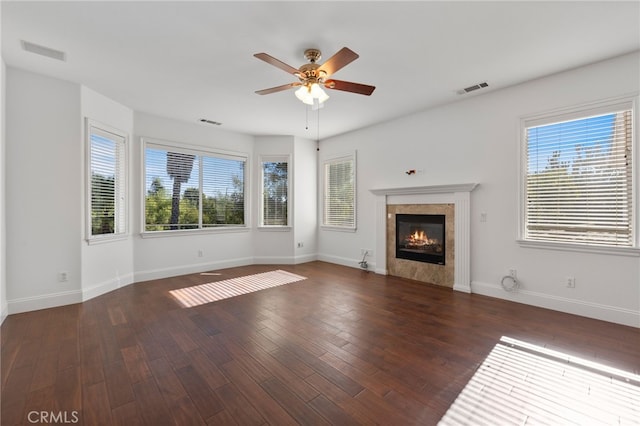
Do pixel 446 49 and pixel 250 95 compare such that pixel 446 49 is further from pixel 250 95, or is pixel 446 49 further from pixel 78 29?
pixel 78 29

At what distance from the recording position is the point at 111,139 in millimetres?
4355

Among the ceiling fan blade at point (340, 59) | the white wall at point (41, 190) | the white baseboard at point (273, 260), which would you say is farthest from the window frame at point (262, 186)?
the ceiling fan blade at point (340, 59)

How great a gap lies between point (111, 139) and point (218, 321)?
339 centimetres

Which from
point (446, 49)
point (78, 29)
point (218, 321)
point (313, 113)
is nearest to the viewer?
point (78, 29)

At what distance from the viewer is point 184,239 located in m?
5.39

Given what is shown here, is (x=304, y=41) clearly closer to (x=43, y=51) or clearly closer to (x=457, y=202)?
(x=43, y=51)

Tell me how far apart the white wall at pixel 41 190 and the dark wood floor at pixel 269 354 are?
1.21 feet

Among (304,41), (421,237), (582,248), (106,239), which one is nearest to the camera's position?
(304,41)

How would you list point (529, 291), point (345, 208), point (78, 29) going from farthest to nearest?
1. point (345, 208)
2. point (529, 291)
3. point (78, 29)

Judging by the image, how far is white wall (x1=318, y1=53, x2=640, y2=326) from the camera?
314cm

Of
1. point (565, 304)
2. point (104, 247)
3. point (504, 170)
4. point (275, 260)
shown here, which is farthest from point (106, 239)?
point (565, 304)

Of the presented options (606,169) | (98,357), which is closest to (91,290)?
(98,357)

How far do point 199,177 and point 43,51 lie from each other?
2873mm

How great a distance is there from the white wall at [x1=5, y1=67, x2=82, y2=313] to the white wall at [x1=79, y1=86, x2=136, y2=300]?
9 centimetres
